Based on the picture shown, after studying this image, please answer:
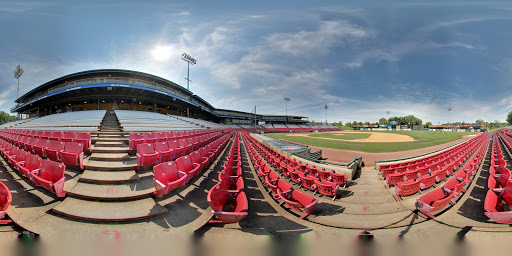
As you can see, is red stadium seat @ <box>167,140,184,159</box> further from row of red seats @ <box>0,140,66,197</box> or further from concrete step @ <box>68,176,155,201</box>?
row of red seats @ <box>0,140,66,197</box>

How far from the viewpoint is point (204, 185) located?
226 inches

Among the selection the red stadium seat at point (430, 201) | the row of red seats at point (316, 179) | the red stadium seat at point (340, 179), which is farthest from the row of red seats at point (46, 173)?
the red stadium seat at point (430, 201)

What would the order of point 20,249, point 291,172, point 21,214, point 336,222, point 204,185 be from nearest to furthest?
point 20,249, point 21,214, point 336,222, point 204,185, point 291,172

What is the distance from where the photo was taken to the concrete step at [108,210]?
11.5ft

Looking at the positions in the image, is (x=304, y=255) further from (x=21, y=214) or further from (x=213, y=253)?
(x=21, y=214)

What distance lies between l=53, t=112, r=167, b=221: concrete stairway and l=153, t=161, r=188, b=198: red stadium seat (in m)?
0.33

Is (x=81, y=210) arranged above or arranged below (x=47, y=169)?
below

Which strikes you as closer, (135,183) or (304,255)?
(304,255)

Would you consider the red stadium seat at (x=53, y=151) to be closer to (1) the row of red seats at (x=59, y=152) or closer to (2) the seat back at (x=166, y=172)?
(1) the row of red seats at (x=59, y=152)

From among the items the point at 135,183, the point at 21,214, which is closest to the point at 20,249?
the point at 21,214

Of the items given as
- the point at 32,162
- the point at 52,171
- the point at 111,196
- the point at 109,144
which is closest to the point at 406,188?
the point at 111,196

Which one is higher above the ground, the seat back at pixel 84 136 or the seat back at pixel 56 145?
the seat back at pixel 84 136

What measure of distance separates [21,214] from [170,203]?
287 centimetres

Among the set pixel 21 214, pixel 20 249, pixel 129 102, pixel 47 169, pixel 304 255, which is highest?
pixel 129 102
